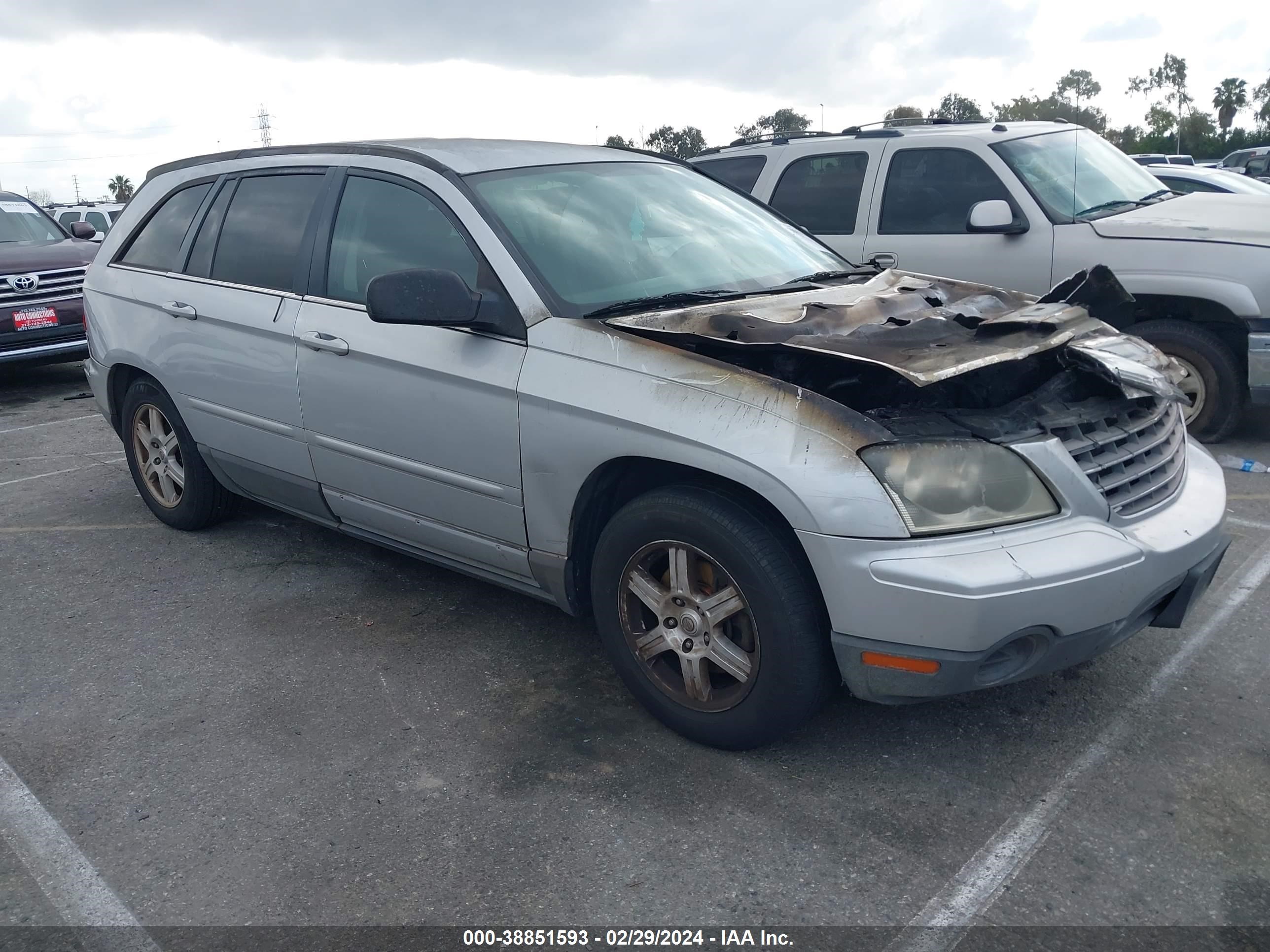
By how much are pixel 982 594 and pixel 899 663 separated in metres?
0.29

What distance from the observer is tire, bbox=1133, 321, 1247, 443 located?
6.28 metres

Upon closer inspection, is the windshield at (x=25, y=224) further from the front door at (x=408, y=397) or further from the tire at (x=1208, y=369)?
the tire at (x=1208, y=369)

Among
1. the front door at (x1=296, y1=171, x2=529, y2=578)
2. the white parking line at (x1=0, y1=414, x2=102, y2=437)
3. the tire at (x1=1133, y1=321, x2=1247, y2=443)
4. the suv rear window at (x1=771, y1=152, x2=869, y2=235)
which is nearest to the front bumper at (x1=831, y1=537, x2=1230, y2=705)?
the front door at (x1=296, y1=171, x2=529, y2=578)

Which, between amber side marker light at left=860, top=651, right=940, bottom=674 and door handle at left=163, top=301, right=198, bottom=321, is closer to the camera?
amber side marker light at left=860, top=651, right=940, bottom=674

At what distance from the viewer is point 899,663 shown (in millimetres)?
2826

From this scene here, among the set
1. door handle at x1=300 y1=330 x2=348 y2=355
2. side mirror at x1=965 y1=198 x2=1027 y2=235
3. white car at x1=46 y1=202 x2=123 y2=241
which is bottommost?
white car at x1=46 y1=202 x2=123 y2=241

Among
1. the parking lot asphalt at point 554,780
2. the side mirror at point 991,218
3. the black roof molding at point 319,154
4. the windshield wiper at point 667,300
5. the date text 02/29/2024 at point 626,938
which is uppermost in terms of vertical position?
the black roof molding at point 319,154

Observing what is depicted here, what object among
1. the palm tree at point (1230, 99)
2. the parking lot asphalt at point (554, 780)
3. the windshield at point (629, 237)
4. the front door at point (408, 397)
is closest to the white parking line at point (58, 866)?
the parking lot asphalt at point (554, 780)

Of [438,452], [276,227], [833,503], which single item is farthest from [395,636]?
[833,503]

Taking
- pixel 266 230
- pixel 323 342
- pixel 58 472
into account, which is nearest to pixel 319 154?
pixel 266 230

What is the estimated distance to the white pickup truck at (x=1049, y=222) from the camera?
6133 millimetres

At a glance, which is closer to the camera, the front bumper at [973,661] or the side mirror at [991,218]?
the front bumper at [973,661]

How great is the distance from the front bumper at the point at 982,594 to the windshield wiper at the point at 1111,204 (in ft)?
13.6

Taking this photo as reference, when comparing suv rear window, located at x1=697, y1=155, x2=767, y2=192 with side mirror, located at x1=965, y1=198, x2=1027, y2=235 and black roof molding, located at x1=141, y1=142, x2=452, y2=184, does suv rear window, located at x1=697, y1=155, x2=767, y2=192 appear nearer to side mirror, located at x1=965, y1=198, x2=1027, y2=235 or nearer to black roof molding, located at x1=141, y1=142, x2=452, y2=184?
side mirror, located at x1=965, y1=198, x2=1027, y2=235
